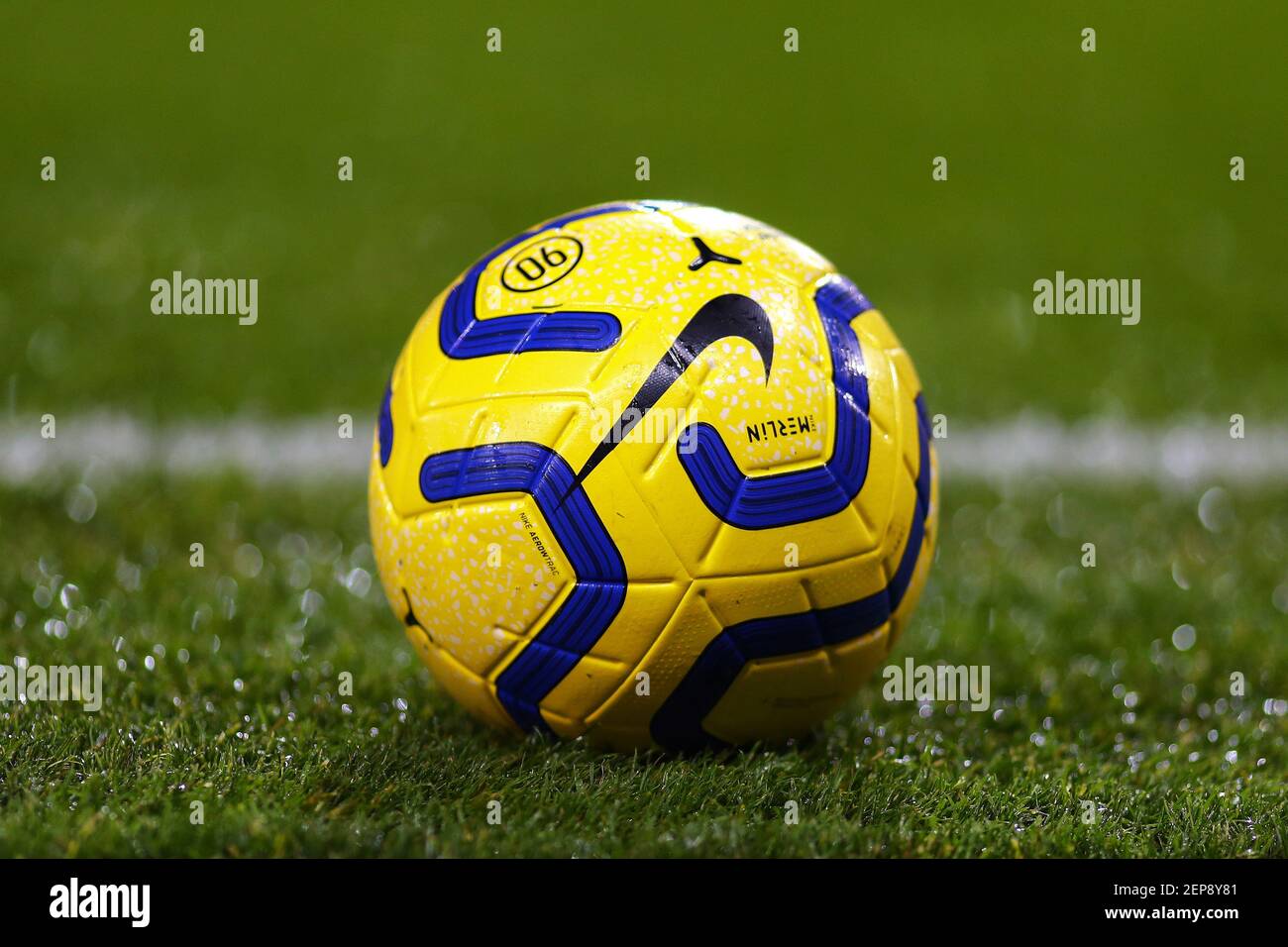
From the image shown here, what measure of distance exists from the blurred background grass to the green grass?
1.42 metres

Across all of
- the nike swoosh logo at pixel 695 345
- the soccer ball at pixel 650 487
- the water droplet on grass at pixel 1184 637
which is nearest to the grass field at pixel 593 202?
the water droplet on grass at pixel 1184 637

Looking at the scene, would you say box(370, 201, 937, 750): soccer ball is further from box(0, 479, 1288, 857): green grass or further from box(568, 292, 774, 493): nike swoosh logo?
box(0, 479, 1288, 857): green grass

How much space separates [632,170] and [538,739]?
7751 millimetres

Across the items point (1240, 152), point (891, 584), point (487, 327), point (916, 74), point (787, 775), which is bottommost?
point (787, 775)

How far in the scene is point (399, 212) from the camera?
868 centimetres

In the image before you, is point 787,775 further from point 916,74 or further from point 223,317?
point 916,74

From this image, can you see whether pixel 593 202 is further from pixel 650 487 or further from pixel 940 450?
pixel 650 487

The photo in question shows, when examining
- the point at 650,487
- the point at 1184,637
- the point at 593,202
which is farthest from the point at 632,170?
the point at 650,487

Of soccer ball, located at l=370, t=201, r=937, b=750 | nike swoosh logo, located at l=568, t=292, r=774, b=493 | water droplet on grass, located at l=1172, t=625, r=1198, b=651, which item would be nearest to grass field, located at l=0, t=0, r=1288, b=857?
water droplet on grass, located at l=1172, t=625, r=1198, b=651

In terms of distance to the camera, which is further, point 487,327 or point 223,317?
point 223,317

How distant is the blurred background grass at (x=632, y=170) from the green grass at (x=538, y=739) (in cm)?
142

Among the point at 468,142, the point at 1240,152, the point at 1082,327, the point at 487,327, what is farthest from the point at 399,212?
the point at 1240,152

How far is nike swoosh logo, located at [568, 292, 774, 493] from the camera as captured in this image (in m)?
2.98

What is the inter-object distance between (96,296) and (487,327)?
Result: 4451 millimetres
